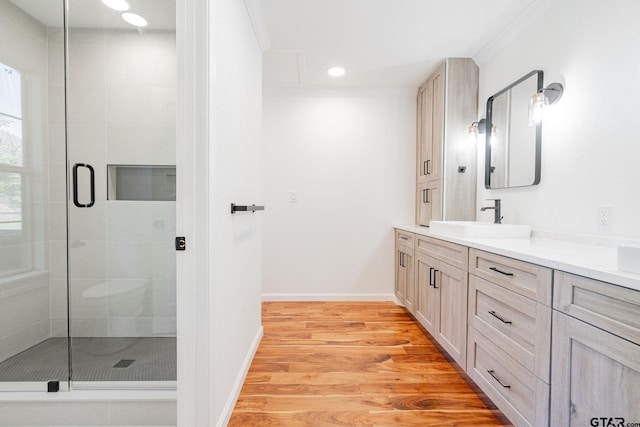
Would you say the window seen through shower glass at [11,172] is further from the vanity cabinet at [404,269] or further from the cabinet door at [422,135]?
the cabinet door at [422,135]

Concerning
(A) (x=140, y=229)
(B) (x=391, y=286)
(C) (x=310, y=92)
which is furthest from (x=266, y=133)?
(B) (x=391, y=286)

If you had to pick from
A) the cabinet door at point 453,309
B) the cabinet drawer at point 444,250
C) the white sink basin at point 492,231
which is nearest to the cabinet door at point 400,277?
the cabinet drawer at point 444,250

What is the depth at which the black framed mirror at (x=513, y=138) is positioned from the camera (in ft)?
6.04

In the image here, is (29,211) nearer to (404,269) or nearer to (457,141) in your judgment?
(404,269)

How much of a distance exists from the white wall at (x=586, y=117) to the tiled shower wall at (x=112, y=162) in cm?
244

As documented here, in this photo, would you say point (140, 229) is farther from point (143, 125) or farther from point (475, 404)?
point (475, 404)

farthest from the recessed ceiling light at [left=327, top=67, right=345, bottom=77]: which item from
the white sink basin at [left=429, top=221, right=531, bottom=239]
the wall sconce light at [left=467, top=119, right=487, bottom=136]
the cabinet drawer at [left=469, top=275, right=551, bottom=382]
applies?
the cabinet drawer at [left=469, top=275, right=551, bottom=382]

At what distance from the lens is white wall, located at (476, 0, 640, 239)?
1293 mm

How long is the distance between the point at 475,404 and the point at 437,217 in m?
1.47

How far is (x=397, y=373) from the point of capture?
176 centimetres

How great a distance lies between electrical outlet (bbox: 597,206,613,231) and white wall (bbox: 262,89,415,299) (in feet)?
5.78

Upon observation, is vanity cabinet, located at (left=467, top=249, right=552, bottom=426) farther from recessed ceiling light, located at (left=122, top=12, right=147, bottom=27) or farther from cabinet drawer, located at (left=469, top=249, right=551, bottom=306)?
recessed ceiling light, located at (left=122, top=12, right=147, bottom=27)

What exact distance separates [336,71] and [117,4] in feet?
5.68

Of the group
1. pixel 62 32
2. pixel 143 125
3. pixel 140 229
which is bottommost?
pixel 140 229
